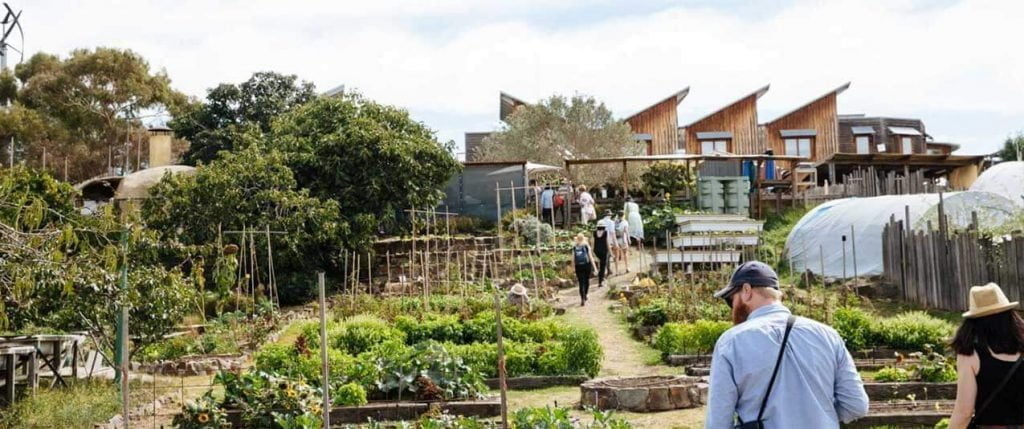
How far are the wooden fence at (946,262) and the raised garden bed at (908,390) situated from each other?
645 cm

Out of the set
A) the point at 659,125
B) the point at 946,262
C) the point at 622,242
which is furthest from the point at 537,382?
the point at 659,125

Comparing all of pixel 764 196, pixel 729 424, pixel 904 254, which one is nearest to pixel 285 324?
pixel 904 254

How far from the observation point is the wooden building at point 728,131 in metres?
50.6

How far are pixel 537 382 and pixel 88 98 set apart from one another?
3378cm

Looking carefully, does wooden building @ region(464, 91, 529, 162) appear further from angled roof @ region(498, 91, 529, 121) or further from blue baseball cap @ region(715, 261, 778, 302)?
blue baseball cap @ region(715, 261, 778, 302)

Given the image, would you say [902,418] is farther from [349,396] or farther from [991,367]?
[349,396]

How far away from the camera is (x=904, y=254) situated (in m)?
19.9

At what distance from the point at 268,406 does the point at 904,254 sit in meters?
13.4

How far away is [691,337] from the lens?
1434 centimetres

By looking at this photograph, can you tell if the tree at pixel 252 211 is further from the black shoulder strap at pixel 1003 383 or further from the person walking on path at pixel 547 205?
the black shoulder strap at pixel 1003 383

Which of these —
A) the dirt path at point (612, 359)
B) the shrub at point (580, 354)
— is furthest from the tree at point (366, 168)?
the shrub at point (580, 354)

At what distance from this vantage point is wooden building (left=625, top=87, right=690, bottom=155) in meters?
50.3

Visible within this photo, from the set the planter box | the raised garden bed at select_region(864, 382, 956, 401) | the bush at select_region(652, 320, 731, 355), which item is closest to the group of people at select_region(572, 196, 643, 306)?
the bush at select_region(652, 320, 731, 355)

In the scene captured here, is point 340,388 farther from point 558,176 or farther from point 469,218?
point 558,176
